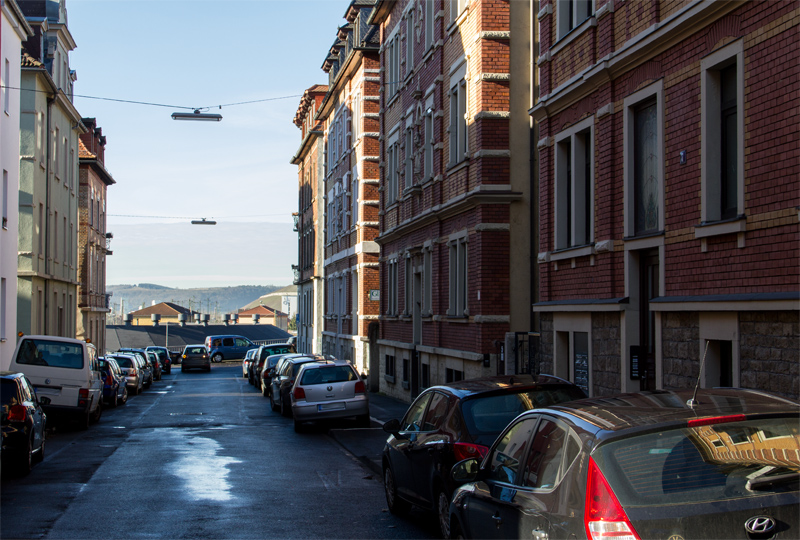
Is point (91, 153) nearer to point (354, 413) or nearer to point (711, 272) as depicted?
point (354, 413)

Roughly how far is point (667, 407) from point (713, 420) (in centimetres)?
40

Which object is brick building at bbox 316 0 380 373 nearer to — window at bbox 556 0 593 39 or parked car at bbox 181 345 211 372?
parked car at bbox 181 345 211 372

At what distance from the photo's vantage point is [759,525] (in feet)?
14.3

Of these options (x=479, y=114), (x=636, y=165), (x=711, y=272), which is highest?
(x=479, y=114)

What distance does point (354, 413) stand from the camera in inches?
832

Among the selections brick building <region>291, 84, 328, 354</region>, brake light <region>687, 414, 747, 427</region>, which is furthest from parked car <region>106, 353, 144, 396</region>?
brake light <region>687, 414, 747, 427</region>

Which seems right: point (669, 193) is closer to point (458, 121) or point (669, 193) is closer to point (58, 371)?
point (458, 121)

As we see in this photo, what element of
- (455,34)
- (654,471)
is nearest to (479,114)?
(455,34)

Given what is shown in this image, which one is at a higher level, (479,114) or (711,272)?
(479,114)

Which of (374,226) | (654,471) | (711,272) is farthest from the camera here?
(374,226)

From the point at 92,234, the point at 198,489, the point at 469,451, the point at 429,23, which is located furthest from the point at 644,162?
the point at 92,234

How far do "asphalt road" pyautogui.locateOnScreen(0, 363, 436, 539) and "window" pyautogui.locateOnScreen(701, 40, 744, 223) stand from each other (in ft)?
16.4

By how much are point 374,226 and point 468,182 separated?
52.0ft

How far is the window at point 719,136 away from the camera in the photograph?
36.0 feet
